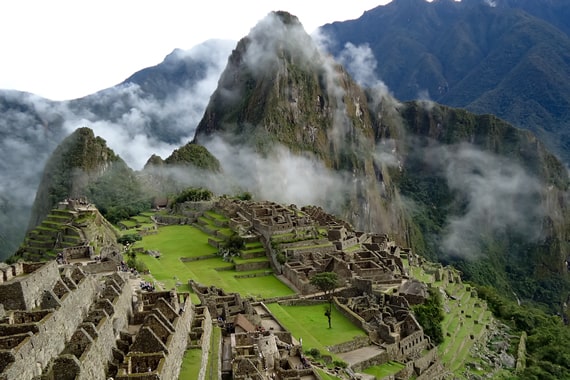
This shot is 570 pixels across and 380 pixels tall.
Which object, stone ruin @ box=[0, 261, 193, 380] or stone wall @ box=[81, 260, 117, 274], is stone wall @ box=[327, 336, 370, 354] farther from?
stone wall @ box=[81, 260, 117, 274]

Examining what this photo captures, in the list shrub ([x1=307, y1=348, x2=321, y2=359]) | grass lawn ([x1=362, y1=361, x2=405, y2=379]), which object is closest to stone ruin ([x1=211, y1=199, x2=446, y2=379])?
grass lawn ([x1=362, y1=361, x2=405, y2=379])

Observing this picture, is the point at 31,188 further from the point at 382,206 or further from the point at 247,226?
the point at 382,206

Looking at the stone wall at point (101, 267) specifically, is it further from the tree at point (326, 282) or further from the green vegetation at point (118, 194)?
the green vegetation at point (118, 194)

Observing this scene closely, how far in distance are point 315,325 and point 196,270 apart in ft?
46.1

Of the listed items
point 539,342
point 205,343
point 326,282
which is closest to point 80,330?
point 205,343

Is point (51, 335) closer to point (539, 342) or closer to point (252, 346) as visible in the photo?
point (252, 346)

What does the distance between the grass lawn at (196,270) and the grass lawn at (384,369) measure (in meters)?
11.4

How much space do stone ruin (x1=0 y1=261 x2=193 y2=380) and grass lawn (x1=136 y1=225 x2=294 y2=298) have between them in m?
12.5

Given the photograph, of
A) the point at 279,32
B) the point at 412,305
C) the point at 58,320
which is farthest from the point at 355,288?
the point at 279,32

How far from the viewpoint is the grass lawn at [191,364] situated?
18.4 metres

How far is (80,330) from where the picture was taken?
16.2m

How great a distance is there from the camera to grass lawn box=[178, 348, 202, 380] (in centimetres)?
1838

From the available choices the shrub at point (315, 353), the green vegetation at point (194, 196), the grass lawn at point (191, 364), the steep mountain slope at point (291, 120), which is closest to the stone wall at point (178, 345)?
the grass lawn at point (191, 364)

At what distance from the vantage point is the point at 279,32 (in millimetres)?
197125
